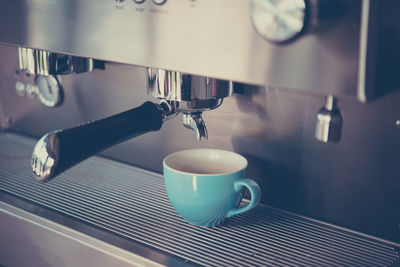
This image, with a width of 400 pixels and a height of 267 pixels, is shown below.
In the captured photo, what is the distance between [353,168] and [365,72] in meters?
0.24

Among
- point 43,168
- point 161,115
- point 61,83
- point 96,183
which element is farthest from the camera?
point 61,83

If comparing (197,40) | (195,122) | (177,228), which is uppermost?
(197,40)

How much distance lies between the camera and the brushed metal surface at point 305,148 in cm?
49

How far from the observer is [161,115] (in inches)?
20.2

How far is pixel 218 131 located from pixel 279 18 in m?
0.30

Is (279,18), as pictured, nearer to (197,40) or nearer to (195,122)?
(197,40)

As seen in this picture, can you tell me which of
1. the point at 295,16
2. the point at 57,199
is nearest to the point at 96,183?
the point at 57,199

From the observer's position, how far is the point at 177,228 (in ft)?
1.72

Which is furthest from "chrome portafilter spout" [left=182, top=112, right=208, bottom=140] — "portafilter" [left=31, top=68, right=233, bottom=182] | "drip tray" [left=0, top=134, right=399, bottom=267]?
"drip tray" [left=0, top=134, right=399, bottom=267]

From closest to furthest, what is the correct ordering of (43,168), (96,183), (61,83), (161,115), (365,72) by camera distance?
(365,72)
(43,168)
(161,115)
(96,183)
(61,83)

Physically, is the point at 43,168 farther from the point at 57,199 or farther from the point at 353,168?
the point at 353,168

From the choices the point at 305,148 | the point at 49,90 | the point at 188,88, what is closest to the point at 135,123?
the point at 188,88

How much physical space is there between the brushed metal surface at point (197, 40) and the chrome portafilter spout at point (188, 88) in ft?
0.21

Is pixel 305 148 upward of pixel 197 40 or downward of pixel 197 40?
downward
